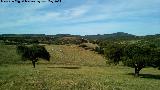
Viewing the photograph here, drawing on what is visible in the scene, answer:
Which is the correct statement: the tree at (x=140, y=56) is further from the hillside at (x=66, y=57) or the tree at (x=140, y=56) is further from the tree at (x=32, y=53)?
the hillside at (x=66, y=57)

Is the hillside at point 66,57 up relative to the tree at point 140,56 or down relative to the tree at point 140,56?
down

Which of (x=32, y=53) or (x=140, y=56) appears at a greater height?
(x=140, y=56)

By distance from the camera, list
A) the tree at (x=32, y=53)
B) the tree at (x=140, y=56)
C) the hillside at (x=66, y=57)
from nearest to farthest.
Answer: the tree at (x=140, y=56) → the tree at (x=32, y=53) → the hillside at (x=66, y=57)

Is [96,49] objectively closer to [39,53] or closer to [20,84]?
[39,53]

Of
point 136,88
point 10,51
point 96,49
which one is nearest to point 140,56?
point 136,88

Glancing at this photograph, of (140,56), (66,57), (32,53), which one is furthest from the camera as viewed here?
(66,57)

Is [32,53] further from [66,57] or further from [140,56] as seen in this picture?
[66,57]

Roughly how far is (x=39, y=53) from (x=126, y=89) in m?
62.9

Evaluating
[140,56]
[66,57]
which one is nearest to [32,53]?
[140,56]

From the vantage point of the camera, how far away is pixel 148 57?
78.2 meters

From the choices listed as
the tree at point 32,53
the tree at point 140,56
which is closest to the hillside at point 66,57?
the tree at point 32,53

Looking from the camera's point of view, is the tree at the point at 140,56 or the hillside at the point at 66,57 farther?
the hillside at the point at 66,57

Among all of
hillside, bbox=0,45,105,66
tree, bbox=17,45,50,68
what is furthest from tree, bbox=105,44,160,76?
hillside, bbox=0,45,105,66

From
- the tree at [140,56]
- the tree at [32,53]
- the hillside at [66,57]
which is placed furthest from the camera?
the hillside at [66,57]
